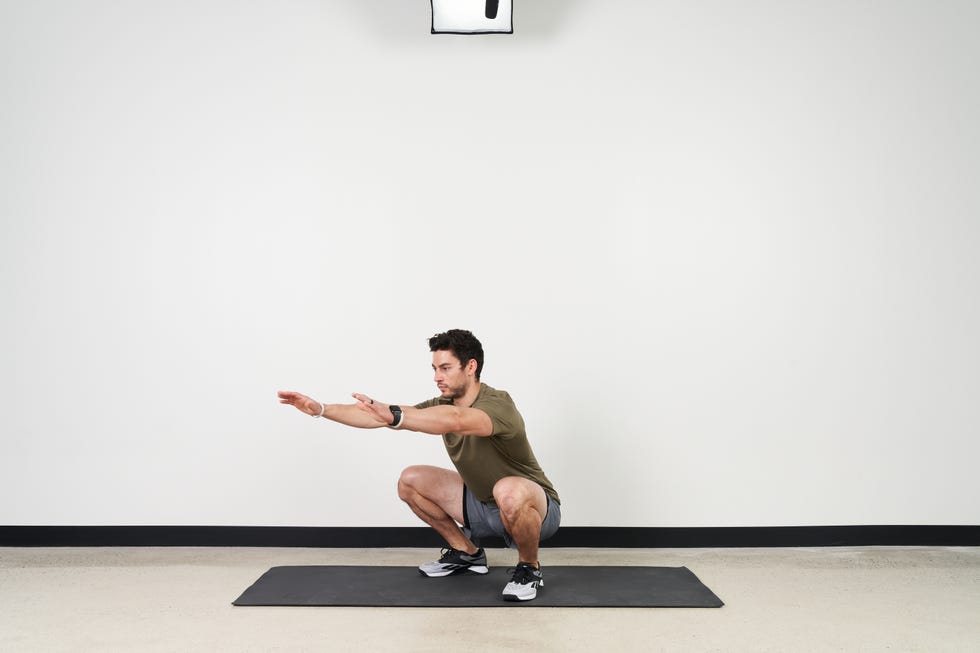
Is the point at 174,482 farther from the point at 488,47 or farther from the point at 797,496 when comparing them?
the point at 797,496

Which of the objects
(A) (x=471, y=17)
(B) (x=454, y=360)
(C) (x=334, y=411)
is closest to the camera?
(C) (x=334, y=411)

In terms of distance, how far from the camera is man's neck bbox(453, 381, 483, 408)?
3.40 meters

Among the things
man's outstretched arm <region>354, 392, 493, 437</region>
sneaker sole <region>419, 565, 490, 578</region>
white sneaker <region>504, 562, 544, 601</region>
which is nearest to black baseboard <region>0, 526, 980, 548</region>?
sneaker sole <region>419, 565, 490, 578</region>

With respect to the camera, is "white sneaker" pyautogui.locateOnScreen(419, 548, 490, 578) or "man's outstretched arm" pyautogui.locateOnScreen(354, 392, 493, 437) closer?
"man's outstretched arm" pyautogui.locateOnScreen(354, 392, 493, 437)

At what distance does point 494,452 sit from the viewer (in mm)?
3389

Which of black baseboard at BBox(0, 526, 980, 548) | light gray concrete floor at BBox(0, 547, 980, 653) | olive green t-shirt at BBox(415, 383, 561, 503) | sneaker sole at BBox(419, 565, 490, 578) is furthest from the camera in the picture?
black baseboard at BBox(0, 526, 980, 548)

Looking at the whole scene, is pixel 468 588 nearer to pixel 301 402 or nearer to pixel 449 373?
pixel 449 373

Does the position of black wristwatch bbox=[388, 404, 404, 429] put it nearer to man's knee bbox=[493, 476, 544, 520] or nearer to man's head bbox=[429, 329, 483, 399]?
man's head bbox=[429, 329, 483, 399]

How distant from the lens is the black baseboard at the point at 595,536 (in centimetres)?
407

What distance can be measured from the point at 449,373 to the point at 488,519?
0.66 meters

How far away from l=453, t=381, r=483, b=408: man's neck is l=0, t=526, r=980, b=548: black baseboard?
3.49 feet

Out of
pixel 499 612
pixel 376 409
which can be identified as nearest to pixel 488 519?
pixel 499 612

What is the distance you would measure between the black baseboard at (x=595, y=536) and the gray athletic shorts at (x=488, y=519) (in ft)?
2.08

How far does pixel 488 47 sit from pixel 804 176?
1711mm
